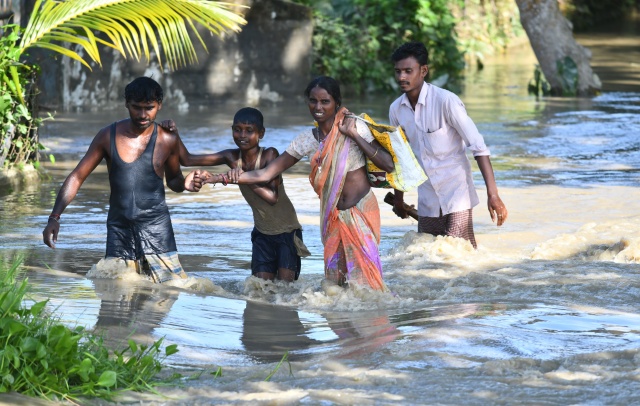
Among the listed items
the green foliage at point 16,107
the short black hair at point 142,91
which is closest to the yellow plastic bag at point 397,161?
the short black hair at point 142,91

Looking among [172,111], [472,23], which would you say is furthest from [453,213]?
[472,23]

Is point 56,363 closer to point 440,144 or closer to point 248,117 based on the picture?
point 248,117

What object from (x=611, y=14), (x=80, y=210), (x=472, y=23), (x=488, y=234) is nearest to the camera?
(x=488, y=234)

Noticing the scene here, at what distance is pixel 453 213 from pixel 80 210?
143 inches

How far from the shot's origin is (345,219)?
20.3ft

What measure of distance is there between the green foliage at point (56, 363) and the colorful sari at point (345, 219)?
6.60ft

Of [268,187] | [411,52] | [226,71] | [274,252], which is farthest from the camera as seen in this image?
[226,71]

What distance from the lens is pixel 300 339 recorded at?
5.27 meters

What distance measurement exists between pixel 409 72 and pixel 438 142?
1.76ft

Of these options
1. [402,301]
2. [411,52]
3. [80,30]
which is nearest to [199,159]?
[402,301]

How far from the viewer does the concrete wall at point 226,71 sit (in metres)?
15.4

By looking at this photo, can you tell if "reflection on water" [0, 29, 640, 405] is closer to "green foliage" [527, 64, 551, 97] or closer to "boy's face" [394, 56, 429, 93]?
"boy's face" [394, 56, 429, 93]

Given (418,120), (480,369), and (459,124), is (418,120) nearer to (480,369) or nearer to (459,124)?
(459,124)

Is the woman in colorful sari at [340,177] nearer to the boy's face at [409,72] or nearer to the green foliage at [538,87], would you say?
the boy's face at [409,72]
